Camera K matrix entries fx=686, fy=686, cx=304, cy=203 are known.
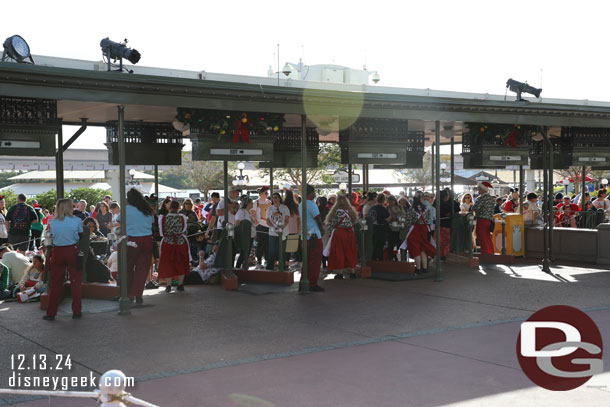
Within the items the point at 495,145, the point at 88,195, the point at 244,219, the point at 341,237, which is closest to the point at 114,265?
the point at 244,219

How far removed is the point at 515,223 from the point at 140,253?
9.84m

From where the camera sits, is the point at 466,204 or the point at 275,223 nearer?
the point at 275,223

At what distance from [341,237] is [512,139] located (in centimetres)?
420

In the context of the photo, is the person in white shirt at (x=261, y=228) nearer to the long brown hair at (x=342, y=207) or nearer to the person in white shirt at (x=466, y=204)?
the long brown hair at (x=342, y=207)

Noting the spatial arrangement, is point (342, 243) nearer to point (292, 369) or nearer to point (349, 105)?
point (349, 105)

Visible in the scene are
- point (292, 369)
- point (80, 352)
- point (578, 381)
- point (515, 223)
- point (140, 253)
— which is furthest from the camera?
point (515, 223)

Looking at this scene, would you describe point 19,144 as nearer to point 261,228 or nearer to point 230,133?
point 230,133

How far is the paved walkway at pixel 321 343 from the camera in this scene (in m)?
5.83

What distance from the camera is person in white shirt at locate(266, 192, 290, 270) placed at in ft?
43.5

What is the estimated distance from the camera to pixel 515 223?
658 inches

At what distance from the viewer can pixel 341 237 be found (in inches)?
517

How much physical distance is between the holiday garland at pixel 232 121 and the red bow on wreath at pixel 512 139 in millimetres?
5133

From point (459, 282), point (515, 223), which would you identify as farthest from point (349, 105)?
point (515, 223)
